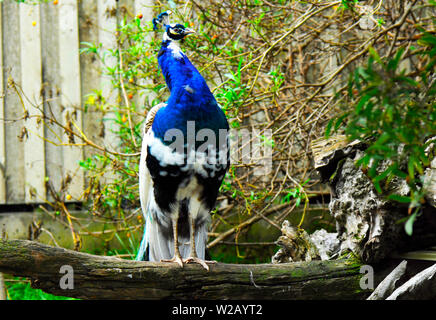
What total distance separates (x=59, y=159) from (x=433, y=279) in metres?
3.06

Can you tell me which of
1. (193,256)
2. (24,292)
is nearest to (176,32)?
(193,256)

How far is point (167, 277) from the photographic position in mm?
2559

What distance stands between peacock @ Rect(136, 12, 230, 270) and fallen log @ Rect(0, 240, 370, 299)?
0.13m

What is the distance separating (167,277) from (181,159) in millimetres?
596

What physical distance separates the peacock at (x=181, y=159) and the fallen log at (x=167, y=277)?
13 centimetres

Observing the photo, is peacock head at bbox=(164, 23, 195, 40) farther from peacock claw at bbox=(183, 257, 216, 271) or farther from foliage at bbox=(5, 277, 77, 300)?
foliage at bbox=(5, 277, 77, 300)

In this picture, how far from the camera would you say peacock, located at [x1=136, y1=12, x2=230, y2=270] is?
8.99ft

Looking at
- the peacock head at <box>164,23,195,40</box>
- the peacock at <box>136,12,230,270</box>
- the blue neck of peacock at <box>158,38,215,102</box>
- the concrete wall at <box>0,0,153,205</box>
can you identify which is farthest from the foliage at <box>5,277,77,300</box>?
the peacock head at <box>164,23,195,40</box>

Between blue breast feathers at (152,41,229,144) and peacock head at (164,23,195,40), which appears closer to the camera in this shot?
blue breast feathers at (152,41,229,144)

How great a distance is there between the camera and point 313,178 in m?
4.24

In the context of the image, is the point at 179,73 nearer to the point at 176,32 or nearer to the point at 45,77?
the point at 176,32

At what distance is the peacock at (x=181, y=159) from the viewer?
2740 millimetres

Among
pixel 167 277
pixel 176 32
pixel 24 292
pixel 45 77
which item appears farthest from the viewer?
pixel 45 77

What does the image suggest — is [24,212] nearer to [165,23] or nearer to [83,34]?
[83,34]
